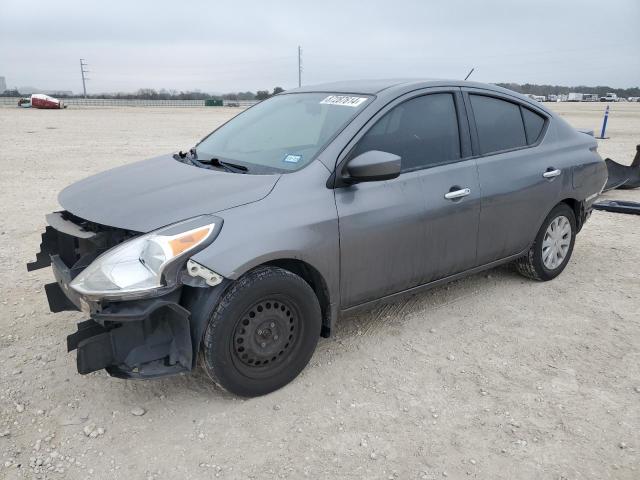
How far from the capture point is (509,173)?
4188 mm

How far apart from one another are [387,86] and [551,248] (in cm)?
224

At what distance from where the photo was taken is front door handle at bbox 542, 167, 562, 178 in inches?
176

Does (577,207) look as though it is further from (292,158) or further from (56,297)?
(56,297)

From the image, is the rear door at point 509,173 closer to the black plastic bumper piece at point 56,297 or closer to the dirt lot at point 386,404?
the dirt lot at point 386,404

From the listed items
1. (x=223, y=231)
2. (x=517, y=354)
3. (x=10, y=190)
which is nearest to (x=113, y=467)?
(x=223, y=231)

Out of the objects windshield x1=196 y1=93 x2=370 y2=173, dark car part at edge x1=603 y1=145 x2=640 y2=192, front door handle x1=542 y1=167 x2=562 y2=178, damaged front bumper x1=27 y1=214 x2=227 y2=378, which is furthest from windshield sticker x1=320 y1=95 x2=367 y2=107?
dark car part at edge x1=603 y1=145 x2=640 y2=192

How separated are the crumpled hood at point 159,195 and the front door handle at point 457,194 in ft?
4.17

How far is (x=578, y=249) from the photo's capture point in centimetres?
595

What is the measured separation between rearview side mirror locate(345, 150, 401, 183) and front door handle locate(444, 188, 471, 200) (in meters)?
0.71

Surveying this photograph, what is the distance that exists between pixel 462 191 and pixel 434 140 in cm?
40

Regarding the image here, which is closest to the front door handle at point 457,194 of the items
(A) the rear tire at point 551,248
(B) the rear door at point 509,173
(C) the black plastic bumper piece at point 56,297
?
(B) the rear door at point 509,173

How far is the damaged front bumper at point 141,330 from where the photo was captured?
2654mm

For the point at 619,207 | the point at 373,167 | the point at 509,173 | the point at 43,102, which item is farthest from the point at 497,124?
the point at 43,102

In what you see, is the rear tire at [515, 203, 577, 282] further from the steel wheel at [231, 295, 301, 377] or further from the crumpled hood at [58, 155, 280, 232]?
the crumpled hood at [58, 155, 280, 232]
